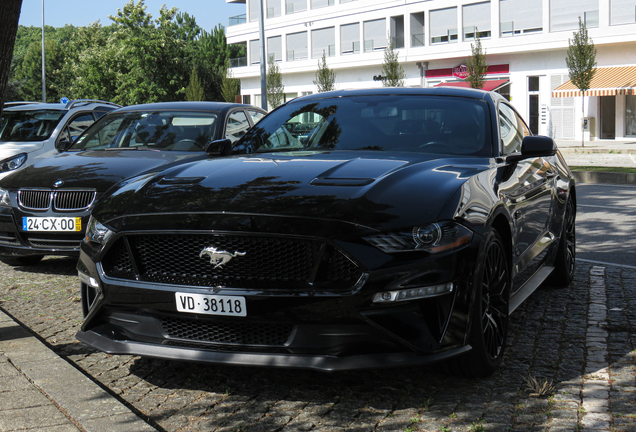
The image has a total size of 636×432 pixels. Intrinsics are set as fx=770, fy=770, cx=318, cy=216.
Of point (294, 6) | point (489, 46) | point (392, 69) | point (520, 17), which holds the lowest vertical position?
point (392, 69)

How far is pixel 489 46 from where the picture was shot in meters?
43.2

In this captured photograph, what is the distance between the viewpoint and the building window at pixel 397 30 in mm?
48500

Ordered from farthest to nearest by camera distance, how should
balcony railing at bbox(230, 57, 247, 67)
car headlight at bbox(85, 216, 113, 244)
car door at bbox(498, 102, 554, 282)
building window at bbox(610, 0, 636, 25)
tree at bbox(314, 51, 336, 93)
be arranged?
balcony railing at bbox(230, 57, 247, 67)
tree at bbox(314, 51, 336, 93)
building window at bbox(610, 0, 636, 25)
car door at bbox(498, 102, 554, 282)
car headlight at bbox(85, 216, 113, 244)

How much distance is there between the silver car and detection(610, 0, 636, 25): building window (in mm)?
32264

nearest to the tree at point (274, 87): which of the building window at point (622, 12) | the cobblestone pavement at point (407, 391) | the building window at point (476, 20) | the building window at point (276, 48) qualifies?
the building window at point (276, 48)

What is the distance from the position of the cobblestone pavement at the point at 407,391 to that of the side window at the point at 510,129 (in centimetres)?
120

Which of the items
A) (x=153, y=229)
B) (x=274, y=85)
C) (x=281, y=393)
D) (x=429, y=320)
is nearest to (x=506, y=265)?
(x=429, y=320)

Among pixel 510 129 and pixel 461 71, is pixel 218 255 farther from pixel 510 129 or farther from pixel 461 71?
pixel 461 71

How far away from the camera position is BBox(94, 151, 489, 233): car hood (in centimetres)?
347

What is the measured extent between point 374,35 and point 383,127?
46580 mm

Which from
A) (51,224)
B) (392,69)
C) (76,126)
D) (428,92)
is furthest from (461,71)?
(428,92)

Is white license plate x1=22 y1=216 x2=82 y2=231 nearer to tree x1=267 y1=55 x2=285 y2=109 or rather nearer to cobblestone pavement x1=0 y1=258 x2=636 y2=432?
cobblestone pavement x1=0 y1=258 x2=636 y2=432

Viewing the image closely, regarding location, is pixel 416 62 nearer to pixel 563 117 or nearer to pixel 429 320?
pixel 563 117

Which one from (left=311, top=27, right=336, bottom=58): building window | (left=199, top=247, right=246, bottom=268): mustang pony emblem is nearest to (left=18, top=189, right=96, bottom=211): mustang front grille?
(left=199, top=247, right=246, bottom=268): mustang pony emblem
